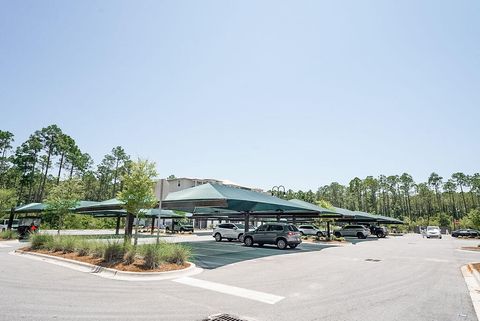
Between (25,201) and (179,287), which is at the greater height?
(25,201)

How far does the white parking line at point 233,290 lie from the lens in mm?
7699

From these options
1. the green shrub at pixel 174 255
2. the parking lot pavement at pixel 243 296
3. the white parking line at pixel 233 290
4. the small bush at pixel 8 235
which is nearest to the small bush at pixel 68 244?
the parking lot pavement at pixel 243 296

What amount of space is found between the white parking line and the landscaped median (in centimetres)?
120

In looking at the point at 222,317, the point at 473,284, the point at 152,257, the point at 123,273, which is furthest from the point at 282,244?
the point at 222,317

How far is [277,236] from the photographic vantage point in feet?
72.9

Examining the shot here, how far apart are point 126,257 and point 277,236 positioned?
1291 centimetres

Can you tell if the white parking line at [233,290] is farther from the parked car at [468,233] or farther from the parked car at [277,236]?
the parked car at [468,233]

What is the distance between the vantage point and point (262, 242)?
23000 millimetres

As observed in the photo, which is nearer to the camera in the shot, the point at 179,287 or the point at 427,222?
the point at 179,287

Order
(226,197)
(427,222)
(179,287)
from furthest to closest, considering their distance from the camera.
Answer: (427,222), (226,197), (179,287)

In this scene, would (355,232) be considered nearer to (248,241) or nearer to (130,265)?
(248,241)

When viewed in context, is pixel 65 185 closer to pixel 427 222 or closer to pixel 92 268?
pixel 92 268

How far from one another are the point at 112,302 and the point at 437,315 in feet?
25.0

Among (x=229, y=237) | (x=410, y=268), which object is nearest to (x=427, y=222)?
(x=229, y=237)
